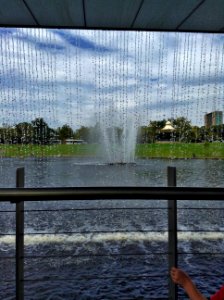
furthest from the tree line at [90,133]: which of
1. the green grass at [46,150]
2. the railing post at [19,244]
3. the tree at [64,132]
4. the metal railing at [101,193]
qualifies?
the metal railing at [101,193]

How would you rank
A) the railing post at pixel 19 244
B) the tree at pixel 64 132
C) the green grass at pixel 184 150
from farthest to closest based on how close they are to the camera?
the green grass at pixel 184 150 → the tree at pixel 64 132 → the railing post at pixel 19 244

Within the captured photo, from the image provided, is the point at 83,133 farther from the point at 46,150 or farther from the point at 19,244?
the point at 19,244

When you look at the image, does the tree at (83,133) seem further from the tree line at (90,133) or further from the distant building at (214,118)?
the distant building at (214,118)

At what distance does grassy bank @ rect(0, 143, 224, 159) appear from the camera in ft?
110

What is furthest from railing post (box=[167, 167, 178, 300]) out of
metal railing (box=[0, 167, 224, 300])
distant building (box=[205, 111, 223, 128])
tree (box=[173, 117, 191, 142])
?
tree (box=[173, 117, 191, 142])

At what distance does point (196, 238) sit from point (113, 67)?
14326 mm

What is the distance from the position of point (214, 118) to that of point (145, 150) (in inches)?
375

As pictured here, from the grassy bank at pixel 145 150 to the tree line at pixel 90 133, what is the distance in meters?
0.83

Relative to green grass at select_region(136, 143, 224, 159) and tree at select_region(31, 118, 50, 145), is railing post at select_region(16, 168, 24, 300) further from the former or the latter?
green grass at select_region(136, 143, 224, 159)

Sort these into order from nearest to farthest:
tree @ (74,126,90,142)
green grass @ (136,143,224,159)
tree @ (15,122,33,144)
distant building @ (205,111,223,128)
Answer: distant building @ (205,111,223,128)
tree @ (15,122,33,144)
tree @ (74,126,90,142)
green grass @ (136,143,224,159)

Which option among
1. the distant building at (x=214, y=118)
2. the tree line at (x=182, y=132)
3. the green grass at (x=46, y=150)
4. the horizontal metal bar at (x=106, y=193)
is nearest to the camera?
the horizontal metal bar at (x=106, y=193)

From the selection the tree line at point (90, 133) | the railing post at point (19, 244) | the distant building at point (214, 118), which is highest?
the distant building at point (214, 118)

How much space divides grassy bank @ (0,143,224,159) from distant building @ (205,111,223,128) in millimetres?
6994

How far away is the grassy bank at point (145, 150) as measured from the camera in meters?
33.6
